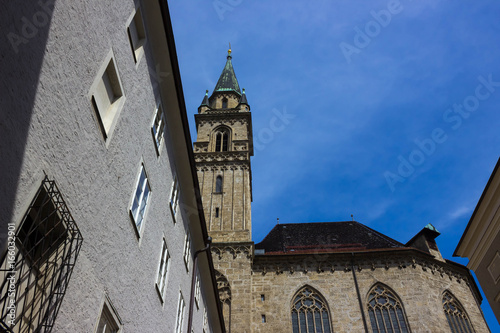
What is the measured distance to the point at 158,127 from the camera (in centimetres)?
1024

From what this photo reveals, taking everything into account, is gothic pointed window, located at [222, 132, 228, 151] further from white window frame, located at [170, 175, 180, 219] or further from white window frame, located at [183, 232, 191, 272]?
white window frame, located at [170, 175, 180, 219]

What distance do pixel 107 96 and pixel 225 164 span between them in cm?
2397

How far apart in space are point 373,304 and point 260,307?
6.24m

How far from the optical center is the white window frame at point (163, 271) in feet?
32.2

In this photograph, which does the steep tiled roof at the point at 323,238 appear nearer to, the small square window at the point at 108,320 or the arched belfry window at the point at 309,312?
the arched belfry window at the point at 309,312

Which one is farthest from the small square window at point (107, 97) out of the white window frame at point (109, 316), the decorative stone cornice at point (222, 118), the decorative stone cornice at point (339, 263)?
the decorative stone cornice at point (222, 118)

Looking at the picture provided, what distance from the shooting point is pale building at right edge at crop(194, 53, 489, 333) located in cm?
2316

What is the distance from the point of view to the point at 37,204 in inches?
200

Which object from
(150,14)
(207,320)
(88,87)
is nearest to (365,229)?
(207,320)

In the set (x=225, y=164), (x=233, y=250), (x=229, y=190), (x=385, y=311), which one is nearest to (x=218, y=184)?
(x=229, y=190)

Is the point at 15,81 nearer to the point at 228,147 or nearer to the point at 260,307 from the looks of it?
the point at 260,307

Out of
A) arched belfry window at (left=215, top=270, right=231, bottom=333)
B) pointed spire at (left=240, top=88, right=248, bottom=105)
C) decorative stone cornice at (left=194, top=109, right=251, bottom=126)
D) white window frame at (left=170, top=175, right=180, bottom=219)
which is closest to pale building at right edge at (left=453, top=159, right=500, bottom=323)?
white window frame at (left=170, top=175, right=180, bottom=219)

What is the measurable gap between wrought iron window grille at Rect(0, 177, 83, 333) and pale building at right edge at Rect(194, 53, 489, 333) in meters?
18.3

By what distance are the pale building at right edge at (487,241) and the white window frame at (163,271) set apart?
7.88m
